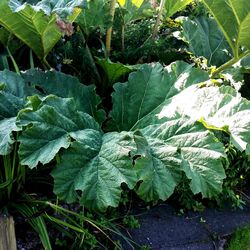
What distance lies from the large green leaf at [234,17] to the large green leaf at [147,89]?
37 cm

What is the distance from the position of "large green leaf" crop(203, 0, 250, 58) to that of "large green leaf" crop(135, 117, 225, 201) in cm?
69

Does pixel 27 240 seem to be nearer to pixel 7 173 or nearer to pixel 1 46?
pixel 7 173

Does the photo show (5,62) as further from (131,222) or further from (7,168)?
(131,222)

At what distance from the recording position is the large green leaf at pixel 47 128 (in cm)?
183

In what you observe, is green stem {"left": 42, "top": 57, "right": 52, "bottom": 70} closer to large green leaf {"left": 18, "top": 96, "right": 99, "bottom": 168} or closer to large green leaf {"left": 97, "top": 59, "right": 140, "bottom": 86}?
large green leaf {"left": 97, "top": 59, "right": 140, "bottom": 86}

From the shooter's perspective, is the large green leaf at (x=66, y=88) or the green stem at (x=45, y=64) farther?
the green stem at (x=45, y=64)

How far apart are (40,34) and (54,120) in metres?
0.53

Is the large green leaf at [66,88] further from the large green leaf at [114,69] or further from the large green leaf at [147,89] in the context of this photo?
the large green leaf at [114,69]

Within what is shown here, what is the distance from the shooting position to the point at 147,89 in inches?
89.4

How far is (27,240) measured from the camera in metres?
2.19

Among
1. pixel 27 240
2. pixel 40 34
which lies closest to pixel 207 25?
pixel 40 34

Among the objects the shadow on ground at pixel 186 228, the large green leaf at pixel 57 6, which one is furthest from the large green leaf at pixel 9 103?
the shadow on ground at pixel 186 228

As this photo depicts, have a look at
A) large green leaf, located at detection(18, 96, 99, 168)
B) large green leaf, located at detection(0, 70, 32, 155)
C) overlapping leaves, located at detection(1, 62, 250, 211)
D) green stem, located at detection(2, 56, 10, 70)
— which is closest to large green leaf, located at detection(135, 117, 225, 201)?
overlapping leaves, located at detection(1, 62, 250, 211)

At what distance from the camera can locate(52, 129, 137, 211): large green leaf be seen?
181 centimetres
